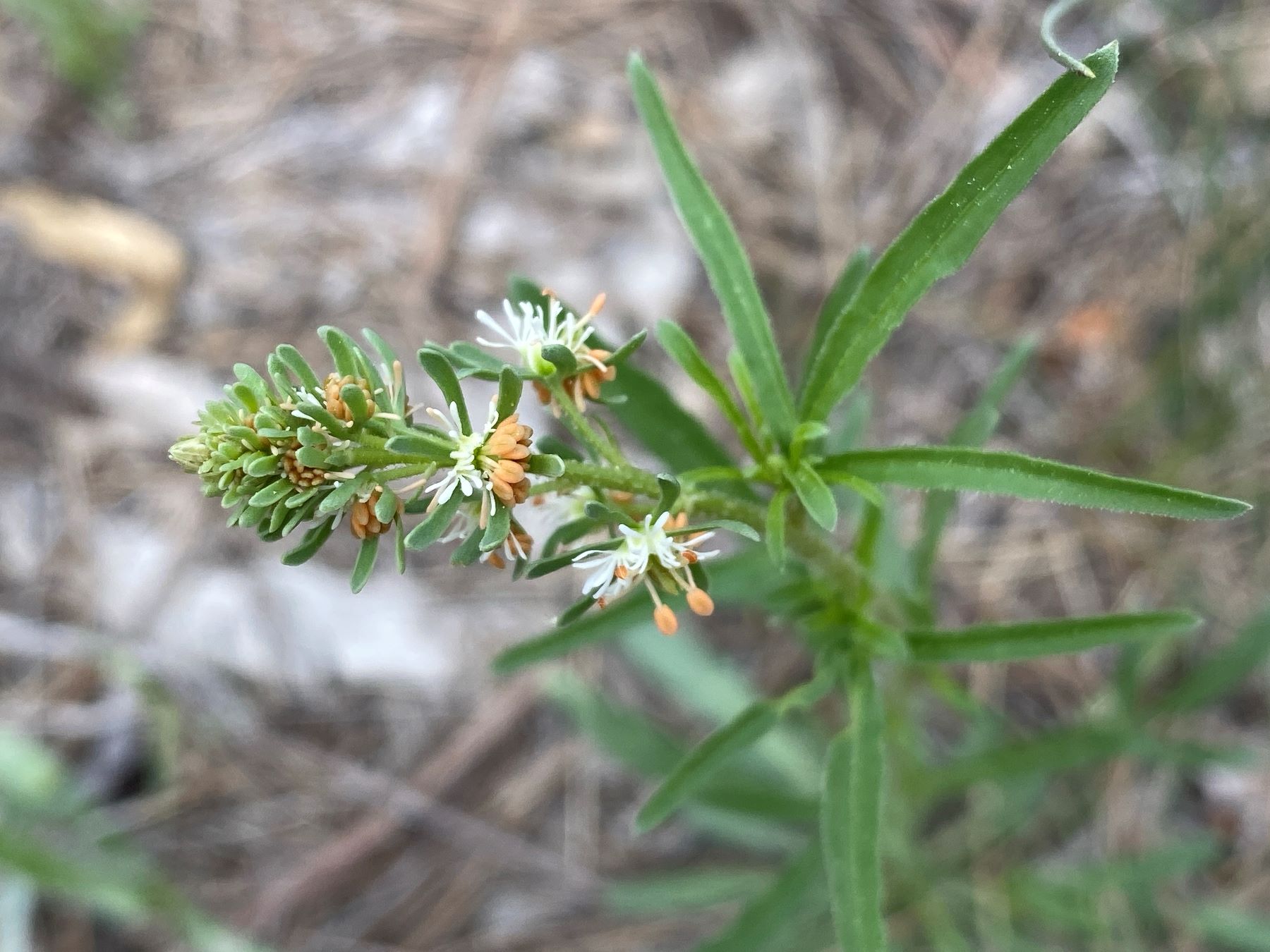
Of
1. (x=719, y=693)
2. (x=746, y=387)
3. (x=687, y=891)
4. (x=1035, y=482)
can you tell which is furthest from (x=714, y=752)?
(x=687, y=891)

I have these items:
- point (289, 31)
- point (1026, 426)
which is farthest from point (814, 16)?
point (289, 31)

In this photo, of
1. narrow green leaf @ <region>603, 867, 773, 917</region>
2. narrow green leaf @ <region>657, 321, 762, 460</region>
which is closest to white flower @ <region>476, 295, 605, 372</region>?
narrow green leaf @ <region>657, 321, 762, 460</region>

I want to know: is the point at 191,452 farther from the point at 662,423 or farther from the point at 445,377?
the point at 662,423

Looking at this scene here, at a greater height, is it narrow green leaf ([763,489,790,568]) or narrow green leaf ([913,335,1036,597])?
narrow green leaf ([913,335,1036,597])

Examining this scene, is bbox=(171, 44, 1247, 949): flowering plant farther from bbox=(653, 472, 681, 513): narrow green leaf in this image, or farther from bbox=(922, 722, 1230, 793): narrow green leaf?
bbox=(922, 722, 1230, 793): narrow green leaf

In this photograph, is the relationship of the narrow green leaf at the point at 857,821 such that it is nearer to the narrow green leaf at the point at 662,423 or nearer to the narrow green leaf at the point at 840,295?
the narrow green leaf at the point at 662,423

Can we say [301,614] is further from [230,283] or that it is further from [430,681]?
[230,283]

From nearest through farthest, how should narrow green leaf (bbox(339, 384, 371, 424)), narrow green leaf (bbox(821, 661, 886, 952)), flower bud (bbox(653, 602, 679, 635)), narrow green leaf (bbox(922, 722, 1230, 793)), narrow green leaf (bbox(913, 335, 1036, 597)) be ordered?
narrow green leaf (bbox(339, 384, 371, 424)) → flower bud (bbox(653, 602, 679, 635)) → narrow green leaf (bbox(821, 661, 886, 952)) → narrow green leaf (bbox(913, 335, 1036, 597)) → narrow green leaf (bbox(922, 722, 1230, 793))

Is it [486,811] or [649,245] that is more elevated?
[649,245]
